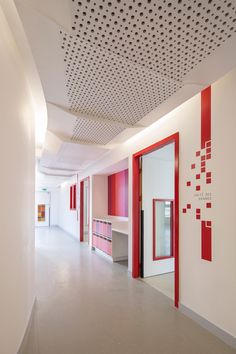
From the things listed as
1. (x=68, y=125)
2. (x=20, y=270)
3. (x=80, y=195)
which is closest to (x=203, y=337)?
(x=20, y=270)

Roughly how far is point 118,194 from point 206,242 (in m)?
4.15

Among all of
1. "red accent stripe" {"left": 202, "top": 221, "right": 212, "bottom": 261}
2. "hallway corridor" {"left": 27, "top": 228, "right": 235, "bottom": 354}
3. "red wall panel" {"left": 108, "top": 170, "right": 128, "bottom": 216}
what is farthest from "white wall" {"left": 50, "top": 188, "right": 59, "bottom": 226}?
"red accent stripe" {"left": 202, "top": 221, "right": 212, "bottom": 261}

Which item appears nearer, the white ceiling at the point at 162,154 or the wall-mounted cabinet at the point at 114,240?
the white ceiling at the point at 162,154

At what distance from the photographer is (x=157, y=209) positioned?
4457mm

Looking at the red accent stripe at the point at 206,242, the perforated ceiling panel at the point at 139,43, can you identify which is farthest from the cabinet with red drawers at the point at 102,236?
the perforated ceiling panel at the point at 139,43

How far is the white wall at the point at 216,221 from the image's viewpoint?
2.14 meters

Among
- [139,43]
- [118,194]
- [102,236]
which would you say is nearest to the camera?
[139,43]

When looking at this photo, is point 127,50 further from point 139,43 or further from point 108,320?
point 108,320

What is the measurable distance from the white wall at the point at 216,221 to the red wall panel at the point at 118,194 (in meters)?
A: 3.19

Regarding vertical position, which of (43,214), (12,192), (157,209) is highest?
(12,192)

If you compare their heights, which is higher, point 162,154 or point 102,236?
point 162,154

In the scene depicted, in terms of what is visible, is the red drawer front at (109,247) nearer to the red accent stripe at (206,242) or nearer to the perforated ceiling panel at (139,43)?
the red accent stripe at (206,242)

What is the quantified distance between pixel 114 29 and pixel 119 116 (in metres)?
1.57

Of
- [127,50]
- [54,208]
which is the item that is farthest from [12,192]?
[54,208]
